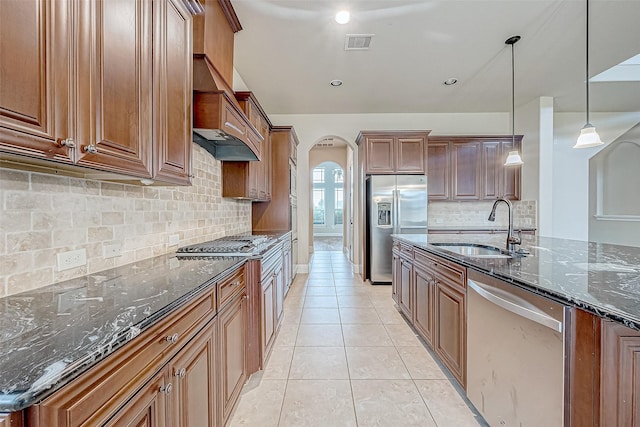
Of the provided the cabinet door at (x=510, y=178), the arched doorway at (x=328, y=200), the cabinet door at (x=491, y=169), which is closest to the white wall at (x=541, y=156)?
the cabinet door at (x=510, y=178)

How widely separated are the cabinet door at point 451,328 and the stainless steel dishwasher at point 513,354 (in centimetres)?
8

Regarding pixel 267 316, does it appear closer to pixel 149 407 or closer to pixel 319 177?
pixel 149 407

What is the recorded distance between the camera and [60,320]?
0.78 m

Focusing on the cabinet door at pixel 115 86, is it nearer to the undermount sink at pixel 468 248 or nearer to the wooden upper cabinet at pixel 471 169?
the undermount sink at pixel 468 248

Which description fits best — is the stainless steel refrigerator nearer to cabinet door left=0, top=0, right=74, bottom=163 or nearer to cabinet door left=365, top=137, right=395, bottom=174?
cabinet door left=365, top=137, right=395, bottom=174


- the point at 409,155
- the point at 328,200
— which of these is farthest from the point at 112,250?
the point at 328,200

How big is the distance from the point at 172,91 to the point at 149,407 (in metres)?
1.35

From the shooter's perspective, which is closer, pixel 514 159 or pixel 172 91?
pixel 172 91

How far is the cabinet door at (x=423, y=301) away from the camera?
2.24 metres

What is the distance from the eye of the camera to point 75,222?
4.04ft

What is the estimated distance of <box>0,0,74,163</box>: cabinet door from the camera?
2.28 feet

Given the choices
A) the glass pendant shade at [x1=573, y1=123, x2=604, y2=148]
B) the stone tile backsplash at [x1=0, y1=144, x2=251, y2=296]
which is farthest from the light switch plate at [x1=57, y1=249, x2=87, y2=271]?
the glass pendant shade at [x1=573, y1=123, x2=604, y2=148]

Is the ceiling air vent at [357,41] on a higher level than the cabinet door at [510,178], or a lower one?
higher

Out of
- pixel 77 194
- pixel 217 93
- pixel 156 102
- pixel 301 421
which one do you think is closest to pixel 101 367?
pixel 77 194
